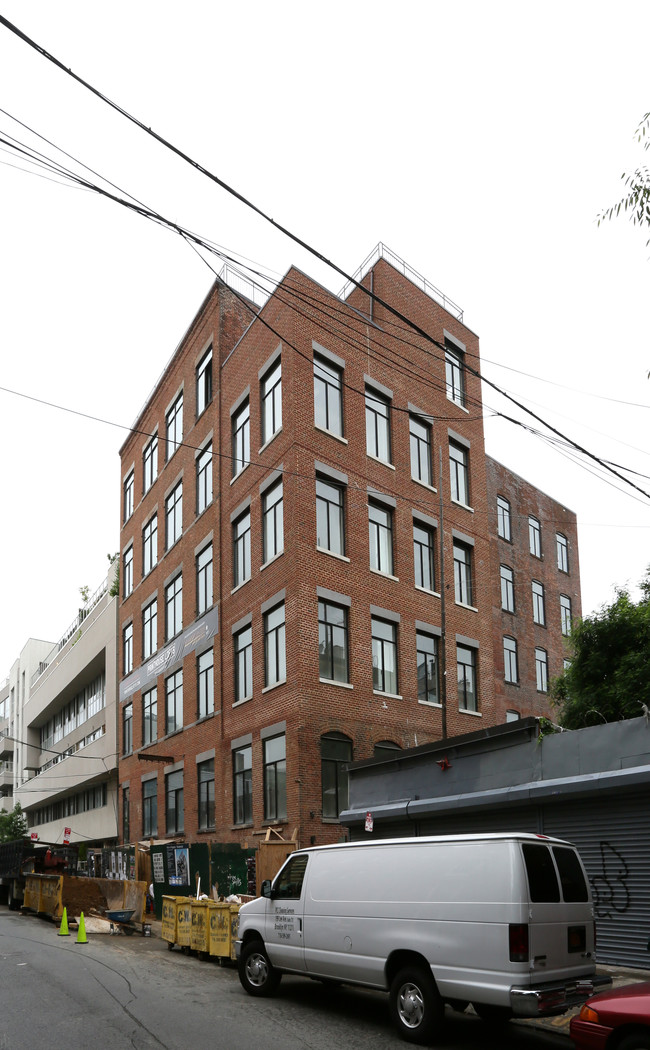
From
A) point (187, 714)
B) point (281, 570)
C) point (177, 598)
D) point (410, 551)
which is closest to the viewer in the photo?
point (281, 570)

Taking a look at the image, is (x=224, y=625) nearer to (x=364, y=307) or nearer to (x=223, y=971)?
(x=364, y=307)

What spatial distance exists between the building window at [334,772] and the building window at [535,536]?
22.7 metres

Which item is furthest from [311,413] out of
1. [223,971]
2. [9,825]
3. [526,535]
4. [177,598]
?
[9,825]

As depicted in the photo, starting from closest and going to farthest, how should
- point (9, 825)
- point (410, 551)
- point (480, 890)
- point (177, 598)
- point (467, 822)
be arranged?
point (480, 890)
point (467, 822)
point (410, 551)
point (177, 598)
point (9, 825)

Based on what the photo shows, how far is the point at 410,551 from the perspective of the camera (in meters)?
29.2

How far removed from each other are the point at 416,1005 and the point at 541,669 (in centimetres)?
3485

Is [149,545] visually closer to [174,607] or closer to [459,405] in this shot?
[174,607]

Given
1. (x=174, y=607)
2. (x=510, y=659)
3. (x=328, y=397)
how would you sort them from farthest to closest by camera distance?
(x=510, y=659) < (x=174, y=607) < (x=328, y=397)

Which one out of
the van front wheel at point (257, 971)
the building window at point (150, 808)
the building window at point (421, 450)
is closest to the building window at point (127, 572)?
the building window at point (150, 808)

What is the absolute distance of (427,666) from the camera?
95.5ft

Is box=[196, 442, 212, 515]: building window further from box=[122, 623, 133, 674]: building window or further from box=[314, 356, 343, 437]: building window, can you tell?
box=[122, 623, 133, 674]: building window

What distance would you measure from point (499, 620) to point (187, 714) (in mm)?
15639

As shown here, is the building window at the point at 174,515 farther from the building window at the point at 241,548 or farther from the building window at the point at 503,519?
the building window at the point at 503,519

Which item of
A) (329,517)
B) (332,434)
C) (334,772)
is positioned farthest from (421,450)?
(334,772)
